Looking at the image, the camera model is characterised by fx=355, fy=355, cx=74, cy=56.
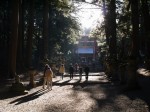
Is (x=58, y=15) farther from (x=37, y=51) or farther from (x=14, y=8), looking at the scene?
(x=14, y=8)

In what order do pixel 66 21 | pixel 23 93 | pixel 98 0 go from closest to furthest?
pixel 23 93 < pixel 98 0 < pixel 66 21

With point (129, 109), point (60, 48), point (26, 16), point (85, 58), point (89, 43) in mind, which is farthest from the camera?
point (89, 43)

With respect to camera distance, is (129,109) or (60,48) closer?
(129,109)

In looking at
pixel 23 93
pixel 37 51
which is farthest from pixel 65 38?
pixel 23 93

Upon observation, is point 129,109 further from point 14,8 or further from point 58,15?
point 58,15

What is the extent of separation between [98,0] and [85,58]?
54281mm

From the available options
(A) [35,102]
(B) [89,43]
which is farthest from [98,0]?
(B) [89,43]

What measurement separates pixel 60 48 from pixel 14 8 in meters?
35.3

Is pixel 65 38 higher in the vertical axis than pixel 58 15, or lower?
lower

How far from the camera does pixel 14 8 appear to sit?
3056cm

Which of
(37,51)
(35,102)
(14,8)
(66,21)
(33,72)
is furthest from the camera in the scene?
(66,21)

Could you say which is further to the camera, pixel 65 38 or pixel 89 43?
pixel 89 43

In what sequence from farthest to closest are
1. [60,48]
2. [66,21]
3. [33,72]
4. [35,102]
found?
[60,48]
[66,21]
[33,72]
[35,102]

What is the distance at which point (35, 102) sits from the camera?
53.0ft
